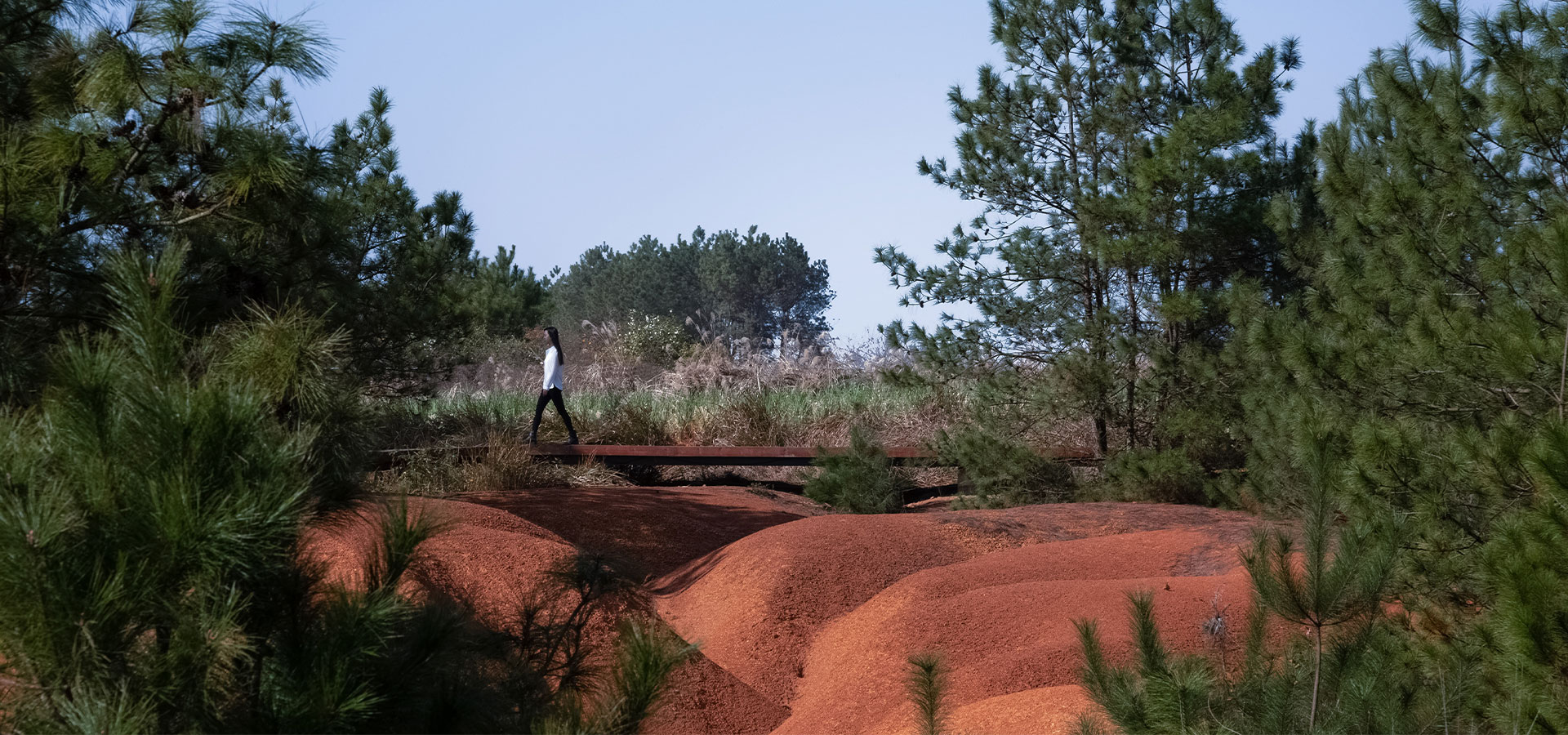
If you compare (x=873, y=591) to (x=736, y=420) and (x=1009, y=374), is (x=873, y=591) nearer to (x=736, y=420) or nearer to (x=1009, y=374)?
(x=1009, y=374)

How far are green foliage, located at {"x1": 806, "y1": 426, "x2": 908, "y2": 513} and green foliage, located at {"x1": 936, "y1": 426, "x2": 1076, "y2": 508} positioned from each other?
0.76 metres

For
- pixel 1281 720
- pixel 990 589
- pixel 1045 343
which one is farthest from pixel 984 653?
pixel 1045 343

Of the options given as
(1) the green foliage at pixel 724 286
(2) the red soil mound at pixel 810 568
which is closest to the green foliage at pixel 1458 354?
(2) the red soil mound at pixel 810 568

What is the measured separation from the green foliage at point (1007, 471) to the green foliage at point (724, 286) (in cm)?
3089

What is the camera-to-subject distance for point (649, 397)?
19.9m

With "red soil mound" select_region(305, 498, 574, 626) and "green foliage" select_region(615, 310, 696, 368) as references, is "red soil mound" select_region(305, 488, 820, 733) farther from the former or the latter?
"green foliage" select_region(615, 310, 696, 368)

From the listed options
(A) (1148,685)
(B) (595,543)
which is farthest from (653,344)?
(A) (1148,685)

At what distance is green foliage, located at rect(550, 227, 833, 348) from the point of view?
43.7 metres

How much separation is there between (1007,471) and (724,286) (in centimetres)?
3219

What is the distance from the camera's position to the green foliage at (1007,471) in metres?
11.7

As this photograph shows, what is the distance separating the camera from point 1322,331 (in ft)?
22.2

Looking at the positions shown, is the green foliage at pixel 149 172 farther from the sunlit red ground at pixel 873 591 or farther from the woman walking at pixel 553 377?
the woman walking at pixel 553 377

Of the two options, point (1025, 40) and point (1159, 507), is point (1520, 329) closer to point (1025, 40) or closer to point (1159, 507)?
point (1159, 507)

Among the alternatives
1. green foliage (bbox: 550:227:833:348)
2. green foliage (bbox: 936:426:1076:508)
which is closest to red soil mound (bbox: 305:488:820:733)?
green foliage (bbox: 936:426:1076:508)
